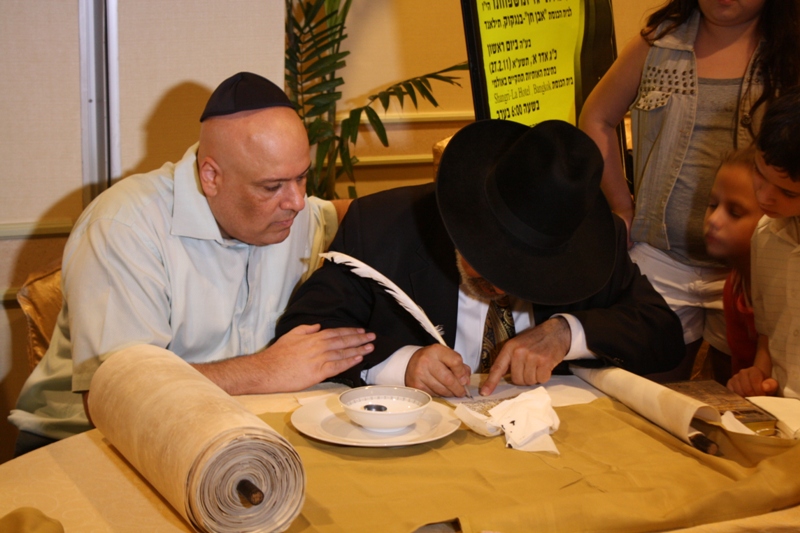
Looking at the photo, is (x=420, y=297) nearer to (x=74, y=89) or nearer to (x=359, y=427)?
(x=359, y=427)

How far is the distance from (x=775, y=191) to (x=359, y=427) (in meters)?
1.30

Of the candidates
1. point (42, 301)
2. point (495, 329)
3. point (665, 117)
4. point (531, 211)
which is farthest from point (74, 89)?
point (665, 117)

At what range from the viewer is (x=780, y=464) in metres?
1.34

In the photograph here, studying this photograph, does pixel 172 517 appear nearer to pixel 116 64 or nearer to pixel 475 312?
pixel 475 312

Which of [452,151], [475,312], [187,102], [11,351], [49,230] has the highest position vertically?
[187,102]

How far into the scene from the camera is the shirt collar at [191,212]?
7.20 ft

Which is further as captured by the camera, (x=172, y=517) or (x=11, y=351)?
(x=11, y=351)

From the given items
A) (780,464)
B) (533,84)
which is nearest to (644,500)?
(780,464)

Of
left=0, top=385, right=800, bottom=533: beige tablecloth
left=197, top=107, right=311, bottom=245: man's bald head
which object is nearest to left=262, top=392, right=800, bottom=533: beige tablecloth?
left=0, top=385, right=800, bottom=533: beige tablecloth

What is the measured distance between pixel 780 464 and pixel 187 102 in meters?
2.38

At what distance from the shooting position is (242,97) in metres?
2.14

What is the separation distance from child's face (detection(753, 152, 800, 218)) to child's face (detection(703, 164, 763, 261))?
23cm

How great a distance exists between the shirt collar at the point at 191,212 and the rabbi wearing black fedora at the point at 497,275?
306 mm

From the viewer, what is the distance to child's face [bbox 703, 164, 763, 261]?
2.41 m
